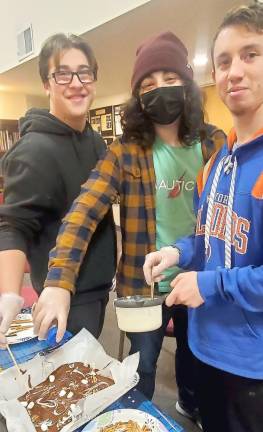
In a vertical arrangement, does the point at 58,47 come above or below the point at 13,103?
below

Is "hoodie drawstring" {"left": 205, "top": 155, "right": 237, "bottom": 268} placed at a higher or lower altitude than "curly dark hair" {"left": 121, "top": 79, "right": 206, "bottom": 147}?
lower

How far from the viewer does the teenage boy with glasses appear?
108 centimetres

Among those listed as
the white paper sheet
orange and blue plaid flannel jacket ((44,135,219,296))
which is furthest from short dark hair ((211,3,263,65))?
the white paper sheet

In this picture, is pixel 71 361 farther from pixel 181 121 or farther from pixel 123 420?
pixel 181 121

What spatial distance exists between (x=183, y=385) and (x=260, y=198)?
129cm

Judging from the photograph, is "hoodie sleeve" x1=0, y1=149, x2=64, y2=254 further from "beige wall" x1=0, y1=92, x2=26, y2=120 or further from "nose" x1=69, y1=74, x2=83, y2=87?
"beige wall" x1=0, y1=92, x2=26, y2=120

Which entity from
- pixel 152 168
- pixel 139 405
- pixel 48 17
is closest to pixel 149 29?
pixel 48 17

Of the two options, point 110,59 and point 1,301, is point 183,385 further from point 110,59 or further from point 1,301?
point 110,59

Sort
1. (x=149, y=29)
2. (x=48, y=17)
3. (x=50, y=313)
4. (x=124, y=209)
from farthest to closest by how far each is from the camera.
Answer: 1. (x=48, y=17)
2. (x=149, y=29)
3. (x=124, y=209)
4. (x=50, y=313)

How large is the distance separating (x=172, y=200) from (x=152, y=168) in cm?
13

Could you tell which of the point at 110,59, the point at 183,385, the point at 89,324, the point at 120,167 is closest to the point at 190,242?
the point at 120,167

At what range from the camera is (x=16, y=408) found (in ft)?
2.31

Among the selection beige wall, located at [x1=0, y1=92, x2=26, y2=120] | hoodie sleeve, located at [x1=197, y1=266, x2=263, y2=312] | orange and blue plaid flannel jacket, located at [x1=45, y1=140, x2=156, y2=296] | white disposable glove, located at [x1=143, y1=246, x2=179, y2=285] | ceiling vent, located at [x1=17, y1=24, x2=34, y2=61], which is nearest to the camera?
hoodie sleeve, located at [x1=197, y1=266, x2=263, y2=312]

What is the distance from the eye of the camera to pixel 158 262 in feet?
3.09
